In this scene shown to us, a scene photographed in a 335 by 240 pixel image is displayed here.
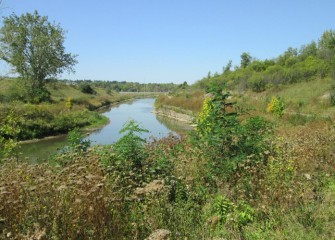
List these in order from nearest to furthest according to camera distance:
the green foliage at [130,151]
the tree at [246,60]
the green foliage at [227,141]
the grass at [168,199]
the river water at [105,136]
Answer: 1. the grass at [168,199]
2. the green foliage at [130,151]
3. the green foliage at [227,141]
4. the river water at [105,136]
5. the tree at [246,60]

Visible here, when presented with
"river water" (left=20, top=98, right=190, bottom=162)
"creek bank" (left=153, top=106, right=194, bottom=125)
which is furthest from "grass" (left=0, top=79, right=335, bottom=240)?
"creek bank" (left=153, top=106, right=194, bottom=125)

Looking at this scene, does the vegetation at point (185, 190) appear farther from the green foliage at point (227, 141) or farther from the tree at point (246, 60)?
the tree at point (246, 60)

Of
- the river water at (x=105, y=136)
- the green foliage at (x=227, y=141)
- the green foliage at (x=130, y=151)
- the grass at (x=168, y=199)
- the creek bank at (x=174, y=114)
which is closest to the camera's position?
the grass at (x=168, y=199)

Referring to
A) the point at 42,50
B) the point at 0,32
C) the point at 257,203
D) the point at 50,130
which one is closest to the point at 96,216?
the point at 257,203

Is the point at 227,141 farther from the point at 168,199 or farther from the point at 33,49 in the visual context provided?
the point at 33,49

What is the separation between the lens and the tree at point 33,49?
36.2 meters

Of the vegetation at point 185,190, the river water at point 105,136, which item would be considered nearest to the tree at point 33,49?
the river water at point 105,136

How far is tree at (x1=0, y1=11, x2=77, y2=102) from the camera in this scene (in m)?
36.2

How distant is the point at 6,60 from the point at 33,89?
4347mm

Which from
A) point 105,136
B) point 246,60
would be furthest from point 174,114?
point 246,60

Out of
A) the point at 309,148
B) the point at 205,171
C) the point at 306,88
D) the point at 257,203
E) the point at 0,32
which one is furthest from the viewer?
the point at 0,32

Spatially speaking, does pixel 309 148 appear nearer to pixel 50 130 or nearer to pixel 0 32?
pixel 50 130

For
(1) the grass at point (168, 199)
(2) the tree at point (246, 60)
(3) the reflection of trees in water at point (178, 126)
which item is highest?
(2) the tree at point (246, 60)

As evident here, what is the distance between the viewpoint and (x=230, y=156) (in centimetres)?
550
